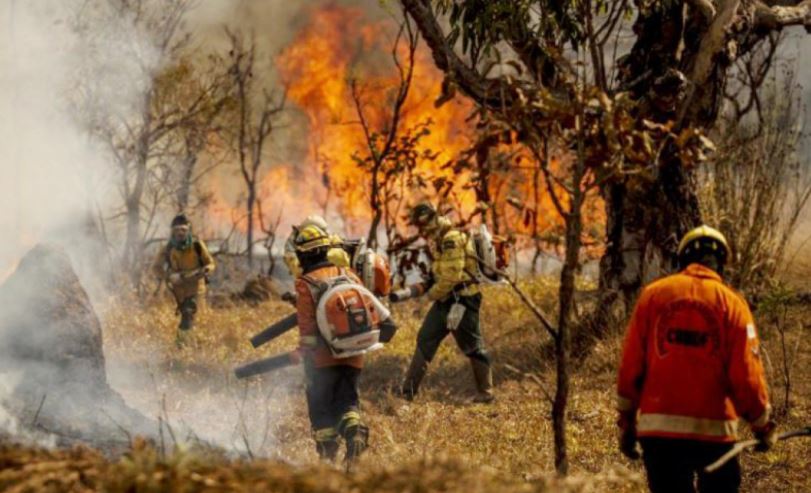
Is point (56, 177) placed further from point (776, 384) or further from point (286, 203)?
point (286, 203)

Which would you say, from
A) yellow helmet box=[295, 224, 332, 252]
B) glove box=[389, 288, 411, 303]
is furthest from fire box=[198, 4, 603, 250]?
yellow helmet box=[295, 224, 332, 252]

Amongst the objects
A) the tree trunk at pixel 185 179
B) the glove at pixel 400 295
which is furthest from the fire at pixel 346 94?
the glove at pixel 400 295

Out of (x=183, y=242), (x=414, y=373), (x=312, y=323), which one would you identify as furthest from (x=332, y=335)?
(x=183, y=242)

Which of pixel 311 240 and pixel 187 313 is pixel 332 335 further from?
pixel 187 313

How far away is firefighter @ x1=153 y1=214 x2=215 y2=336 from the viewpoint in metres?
12.1

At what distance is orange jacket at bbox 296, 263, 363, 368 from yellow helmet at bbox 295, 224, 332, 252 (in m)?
0.15

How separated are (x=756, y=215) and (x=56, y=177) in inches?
438

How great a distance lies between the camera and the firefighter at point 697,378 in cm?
418

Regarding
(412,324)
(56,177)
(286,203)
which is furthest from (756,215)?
(286,203)

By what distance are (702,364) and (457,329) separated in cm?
518

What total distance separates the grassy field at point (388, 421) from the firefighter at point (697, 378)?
27 cm

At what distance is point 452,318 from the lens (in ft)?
30.5

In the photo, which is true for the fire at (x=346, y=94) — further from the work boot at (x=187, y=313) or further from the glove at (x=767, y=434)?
the glove at (x=767, y=434)

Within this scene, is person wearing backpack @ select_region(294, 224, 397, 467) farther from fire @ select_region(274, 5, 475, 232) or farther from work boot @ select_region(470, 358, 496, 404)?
fire @ select_region(274, 5, 475, 232)
